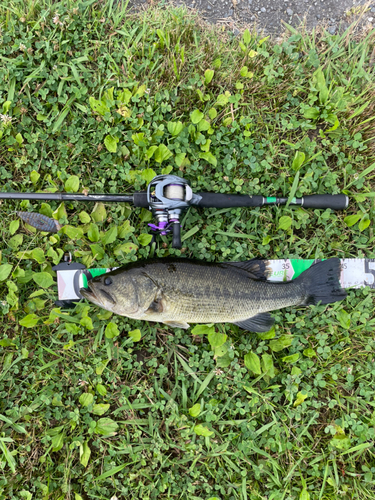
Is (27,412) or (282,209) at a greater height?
(282,209)

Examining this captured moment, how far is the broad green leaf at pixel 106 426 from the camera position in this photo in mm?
3121

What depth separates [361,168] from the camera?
11.8ft

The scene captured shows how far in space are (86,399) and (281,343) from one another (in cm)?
209

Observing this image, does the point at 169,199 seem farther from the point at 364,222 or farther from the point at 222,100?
the point at 364,222

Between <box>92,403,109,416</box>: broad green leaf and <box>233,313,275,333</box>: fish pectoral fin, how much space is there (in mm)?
1561

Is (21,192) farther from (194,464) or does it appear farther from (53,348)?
(194,464)

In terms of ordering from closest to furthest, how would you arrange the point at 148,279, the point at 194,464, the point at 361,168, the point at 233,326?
the point at 148,279 < the point at 194,464 < the point at 233,326 < the point at 361,168

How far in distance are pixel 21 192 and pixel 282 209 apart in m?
2.83

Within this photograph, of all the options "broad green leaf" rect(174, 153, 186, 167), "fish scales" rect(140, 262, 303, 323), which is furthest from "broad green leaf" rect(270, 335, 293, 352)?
"broad green leaf" rect(174, 153, 186, 167)

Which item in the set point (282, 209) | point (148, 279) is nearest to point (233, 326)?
point (148, 279)

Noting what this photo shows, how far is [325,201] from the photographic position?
133 inches

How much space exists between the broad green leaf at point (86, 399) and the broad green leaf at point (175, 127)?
9.38 ft

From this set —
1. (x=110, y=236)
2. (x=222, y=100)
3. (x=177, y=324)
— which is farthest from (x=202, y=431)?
(x=222, y=100)

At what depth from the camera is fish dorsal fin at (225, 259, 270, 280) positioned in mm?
3221
